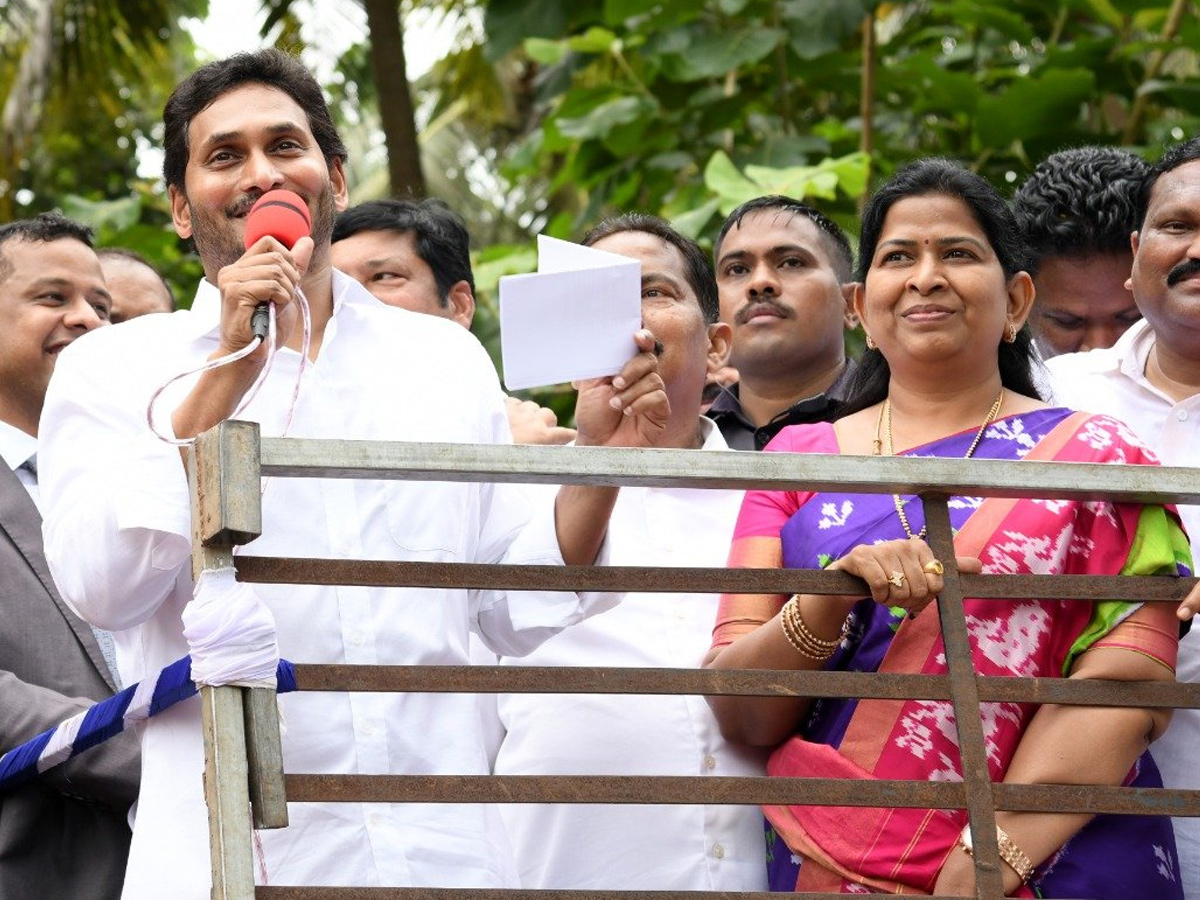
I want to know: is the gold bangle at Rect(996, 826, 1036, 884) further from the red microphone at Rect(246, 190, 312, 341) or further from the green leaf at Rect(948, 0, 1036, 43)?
the green leaf at Rect(948, 0, 1036, 43)

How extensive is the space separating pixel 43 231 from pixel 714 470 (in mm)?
2991

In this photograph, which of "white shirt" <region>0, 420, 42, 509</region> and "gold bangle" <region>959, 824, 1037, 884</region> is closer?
"gold bangle" <region>959, 824, 1037, 884</region>

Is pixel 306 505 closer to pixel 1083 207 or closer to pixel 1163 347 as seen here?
pixel 1163 347

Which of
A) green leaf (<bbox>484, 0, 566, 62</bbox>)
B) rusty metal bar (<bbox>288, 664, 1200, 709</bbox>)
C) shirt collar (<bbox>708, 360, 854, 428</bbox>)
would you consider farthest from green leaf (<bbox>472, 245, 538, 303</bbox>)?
rusty metal bar (<bbox>288, 664, 1200, 709</bbox>)

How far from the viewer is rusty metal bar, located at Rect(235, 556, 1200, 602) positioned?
7.82 ft

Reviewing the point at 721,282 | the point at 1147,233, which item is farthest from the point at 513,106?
the point at 1147,233

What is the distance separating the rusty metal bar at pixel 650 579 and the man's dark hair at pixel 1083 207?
1763mm

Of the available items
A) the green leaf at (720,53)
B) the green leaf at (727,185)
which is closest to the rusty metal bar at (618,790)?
the green leaf at (727,185)

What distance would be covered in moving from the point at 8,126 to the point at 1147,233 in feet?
35.6

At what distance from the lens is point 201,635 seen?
231 cm

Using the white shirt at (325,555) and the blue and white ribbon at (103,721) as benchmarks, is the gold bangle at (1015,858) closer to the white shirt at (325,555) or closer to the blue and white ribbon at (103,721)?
the white shirt at (325,555)

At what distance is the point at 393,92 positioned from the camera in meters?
8.63

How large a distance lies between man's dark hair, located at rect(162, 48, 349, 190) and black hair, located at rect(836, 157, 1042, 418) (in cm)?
106

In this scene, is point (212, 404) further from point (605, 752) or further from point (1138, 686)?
point (1138, 686)
